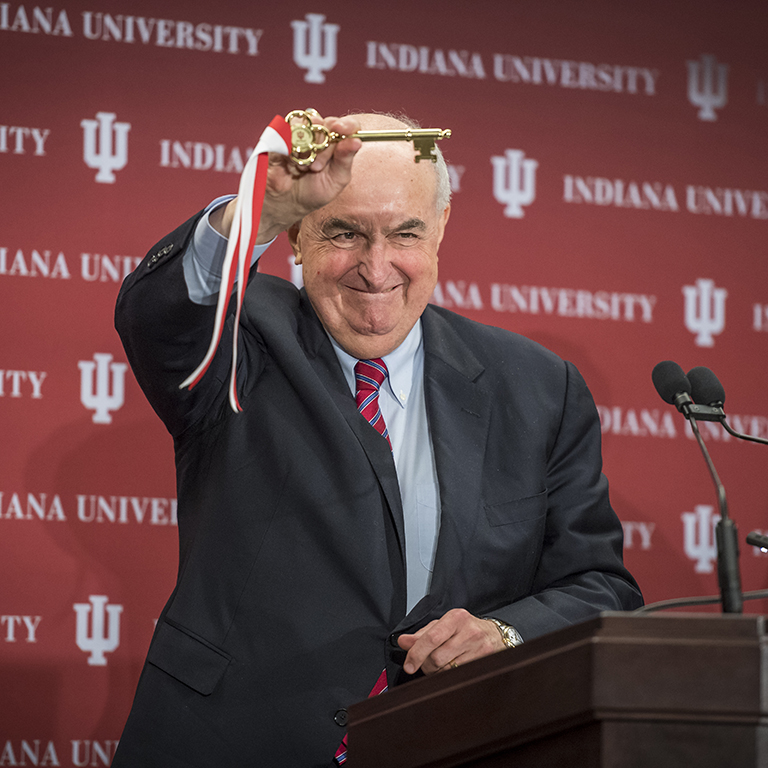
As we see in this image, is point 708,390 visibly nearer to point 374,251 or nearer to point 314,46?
point 374,251

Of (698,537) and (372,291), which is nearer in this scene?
(372,291)

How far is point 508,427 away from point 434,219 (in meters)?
0.40

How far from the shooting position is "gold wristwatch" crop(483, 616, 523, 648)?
144cm

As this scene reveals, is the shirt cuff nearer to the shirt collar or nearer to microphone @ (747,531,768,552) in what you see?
the shirt collar

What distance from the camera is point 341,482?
1641 mm

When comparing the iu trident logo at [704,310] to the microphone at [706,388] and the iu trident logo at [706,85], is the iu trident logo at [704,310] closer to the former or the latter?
the iu trident logo at [706,85]

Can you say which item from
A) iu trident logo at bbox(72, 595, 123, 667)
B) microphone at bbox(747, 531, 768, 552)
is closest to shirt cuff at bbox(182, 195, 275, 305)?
microphone at bbox(747, 531, 768, 552)

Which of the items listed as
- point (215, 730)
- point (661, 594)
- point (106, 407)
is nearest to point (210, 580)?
point (215, 730)

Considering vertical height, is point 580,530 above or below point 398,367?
below

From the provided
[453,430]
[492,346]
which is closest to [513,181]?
[492,346]

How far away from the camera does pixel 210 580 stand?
162cm

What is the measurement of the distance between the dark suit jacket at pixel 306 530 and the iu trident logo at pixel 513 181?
3.62ft

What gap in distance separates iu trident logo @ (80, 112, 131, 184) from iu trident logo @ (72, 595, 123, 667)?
3.52 ft

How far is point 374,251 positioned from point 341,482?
404mm
